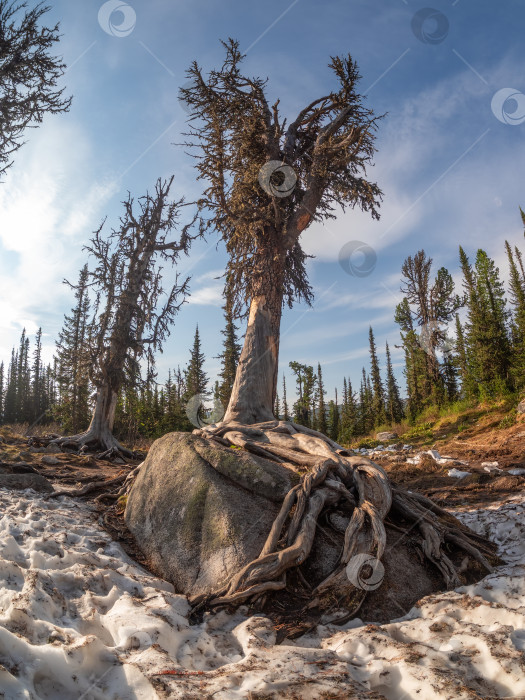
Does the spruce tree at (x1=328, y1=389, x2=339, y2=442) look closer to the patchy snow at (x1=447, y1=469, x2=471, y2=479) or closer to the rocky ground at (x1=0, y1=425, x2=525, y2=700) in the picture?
the patchy snow at (x1=447, y1=469, x2=471, y2=479)

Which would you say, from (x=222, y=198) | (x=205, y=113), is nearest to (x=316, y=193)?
(x=222, y=198)

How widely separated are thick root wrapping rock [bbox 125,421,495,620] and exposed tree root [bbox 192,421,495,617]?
0.01m

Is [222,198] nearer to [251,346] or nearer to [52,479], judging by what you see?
[251,346]

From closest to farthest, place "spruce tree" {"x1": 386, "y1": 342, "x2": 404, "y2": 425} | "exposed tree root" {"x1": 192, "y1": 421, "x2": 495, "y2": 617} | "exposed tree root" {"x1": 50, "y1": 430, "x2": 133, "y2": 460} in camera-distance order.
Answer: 1. "exposed tree root" {"x1": 192, "y1": 421, "x2": 495, "y2": 617}
2. "exposed tree root" {"x1": 50, "y1": 430, "x2": 133, "y2": 460}
3. "spruce tree" {"x1": 386, "y1": 342, "x2": 404, "y2": 425}

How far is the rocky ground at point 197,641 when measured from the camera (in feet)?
6.66

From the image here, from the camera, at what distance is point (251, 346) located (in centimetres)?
741

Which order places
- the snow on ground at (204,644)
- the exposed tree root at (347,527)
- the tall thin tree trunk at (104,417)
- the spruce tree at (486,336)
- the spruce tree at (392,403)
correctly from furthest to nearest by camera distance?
the spruce tree at (392,403) < the spruce tree at (486,336) < the tall thin tree trunk at (104,417) < the exposed tree root at (347,527) < the snow on ground at (204,644)

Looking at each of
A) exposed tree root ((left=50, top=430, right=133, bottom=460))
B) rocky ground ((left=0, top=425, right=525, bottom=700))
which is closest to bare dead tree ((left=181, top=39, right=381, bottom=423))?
rocky ground ((left=0, top=425, right=525, bottom=700))

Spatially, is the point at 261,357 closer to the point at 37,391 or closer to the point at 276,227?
the point at 276,227

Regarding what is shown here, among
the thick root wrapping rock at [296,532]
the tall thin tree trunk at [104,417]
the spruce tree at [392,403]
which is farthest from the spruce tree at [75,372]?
the spruce tree at [392,403]

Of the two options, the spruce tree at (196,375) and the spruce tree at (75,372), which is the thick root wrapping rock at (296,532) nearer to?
the spruce tree at (75,372)

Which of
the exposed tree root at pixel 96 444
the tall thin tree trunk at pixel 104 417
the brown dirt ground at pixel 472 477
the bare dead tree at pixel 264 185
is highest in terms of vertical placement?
the bare dead tree at pixel 264 185

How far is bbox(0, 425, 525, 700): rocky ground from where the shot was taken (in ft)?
6.66

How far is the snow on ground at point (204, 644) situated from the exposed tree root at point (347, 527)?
307 millimetres
